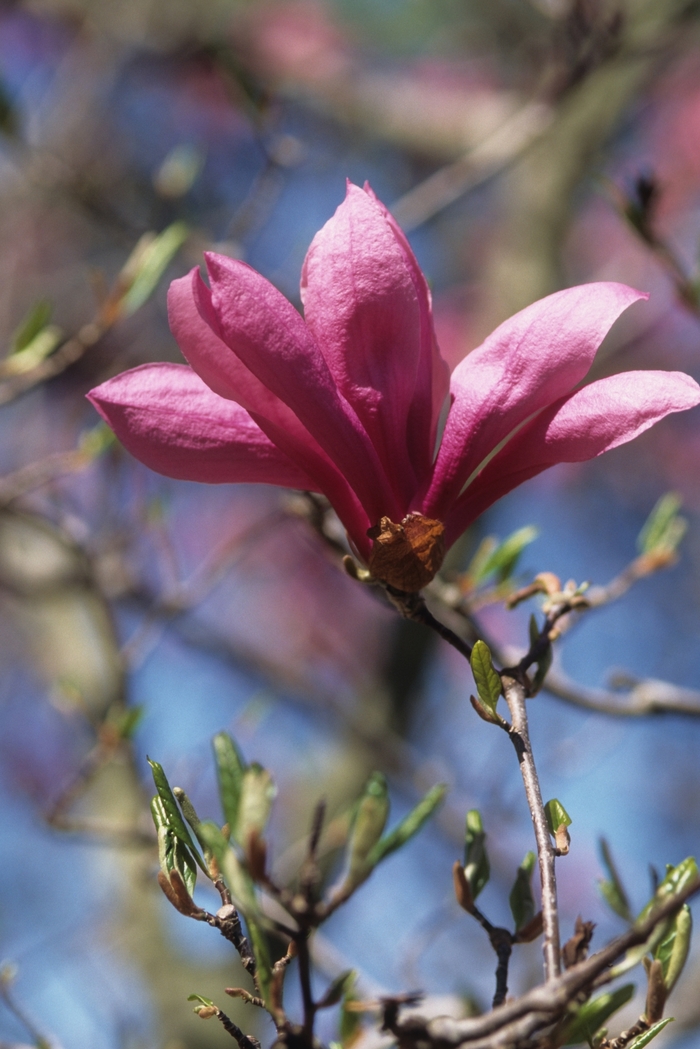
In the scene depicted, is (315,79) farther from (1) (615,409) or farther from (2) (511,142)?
(1) (615,409)

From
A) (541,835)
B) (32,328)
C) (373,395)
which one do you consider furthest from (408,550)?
(32,328)

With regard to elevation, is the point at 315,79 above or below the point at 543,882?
above

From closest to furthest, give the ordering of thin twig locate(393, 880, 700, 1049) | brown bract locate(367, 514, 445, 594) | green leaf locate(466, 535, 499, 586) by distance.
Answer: thin twig locate(393, 880, 700, 1049)
brown bract locate(367, 514, 445, 594)
green leaf locate(466, 535, 499, 586)

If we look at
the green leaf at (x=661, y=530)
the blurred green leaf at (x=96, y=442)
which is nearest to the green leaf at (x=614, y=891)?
the green leaf at (x=661, y=530)

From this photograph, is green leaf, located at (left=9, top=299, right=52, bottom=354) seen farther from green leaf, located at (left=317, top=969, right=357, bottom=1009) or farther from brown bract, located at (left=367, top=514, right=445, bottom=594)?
green leaf, located at (left=317, top=969, right=357, bottom=1009)

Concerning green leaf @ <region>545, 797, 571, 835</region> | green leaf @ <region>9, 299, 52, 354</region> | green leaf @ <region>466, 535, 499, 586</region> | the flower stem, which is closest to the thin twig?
the flower stem

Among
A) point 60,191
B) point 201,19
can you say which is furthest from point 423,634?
point 201,19
